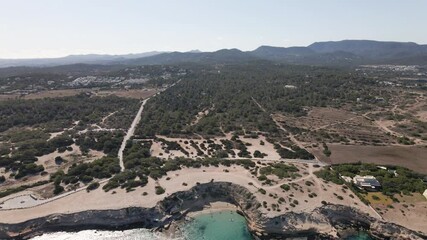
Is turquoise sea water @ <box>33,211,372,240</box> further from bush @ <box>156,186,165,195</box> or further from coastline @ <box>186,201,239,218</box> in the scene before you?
bush @ <box>156,186,165,195</box>

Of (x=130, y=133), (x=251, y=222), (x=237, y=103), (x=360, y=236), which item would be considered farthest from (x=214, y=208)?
(x=237, y=103)

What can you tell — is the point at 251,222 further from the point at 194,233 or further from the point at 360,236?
the point at 360,236

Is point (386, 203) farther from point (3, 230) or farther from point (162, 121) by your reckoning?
point (162, 121)

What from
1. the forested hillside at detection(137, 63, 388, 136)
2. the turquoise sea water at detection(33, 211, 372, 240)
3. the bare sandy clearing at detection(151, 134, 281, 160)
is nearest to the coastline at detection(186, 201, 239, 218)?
the turquoise sea water at detection(33, 211, 372, 240)

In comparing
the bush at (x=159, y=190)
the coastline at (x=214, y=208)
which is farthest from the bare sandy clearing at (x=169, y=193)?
the coastline at (x=214, y=208)

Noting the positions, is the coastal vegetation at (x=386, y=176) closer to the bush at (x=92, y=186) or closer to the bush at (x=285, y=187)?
the bush at (x=285, y=187)

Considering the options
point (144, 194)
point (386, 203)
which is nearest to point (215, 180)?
point (144, 194)
